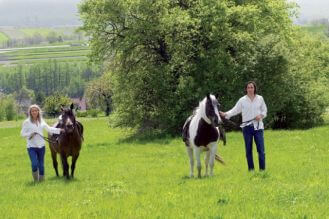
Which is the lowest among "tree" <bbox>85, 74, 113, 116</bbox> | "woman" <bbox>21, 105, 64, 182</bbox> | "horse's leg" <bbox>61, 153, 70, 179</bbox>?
"tree" <bbox>85, 74, 113, 116</bbox>

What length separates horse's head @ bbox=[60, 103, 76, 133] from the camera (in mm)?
15555

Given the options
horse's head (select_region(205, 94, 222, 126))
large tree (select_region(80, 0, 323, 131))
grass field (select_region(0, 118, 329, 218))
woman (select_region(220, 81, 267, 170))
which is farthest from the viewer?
large tree (select_region(80, 0, 323, 131))

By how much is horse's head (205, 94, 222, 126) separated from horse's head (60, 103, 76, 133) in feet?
14.8

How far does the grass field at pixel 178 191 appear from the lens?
968cm

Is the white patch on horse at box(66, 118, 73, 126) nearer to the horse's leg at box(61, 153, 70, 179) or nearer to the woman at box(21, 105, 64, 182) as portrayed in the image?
the woman at box(21, 105, 64, 182)

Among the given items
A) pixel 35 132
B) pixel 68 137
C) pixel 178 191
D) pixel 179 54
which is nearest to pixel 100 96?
pixel 179 54

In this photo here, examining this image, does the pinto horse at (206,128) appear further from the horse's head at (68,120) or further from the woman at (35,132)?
the woman at (35,132)

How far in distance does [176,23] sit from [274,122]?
12.2 meters

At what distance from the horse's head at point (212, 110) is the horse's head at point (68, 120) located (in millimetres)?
Answer: 4511

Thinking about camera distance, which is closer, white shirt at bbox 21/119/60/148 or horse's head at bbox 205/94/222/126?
horse's head at bbox 205/94/222/126

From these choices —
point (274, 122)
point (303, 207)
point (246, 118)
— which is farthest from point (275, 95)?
point (303, 207)

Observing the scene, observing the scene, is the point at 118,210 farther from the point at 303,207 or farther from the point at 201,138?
the point at 201,138

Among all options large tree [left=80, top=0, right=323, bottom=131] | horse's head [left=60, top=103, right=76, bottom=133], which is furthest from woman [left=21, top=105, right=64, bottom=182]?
large tree [left=80, top=0, right=323, bottom=131]

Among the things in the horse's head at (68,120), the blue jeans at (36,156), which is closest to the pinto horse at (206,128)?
the horse's head at (68,120)
